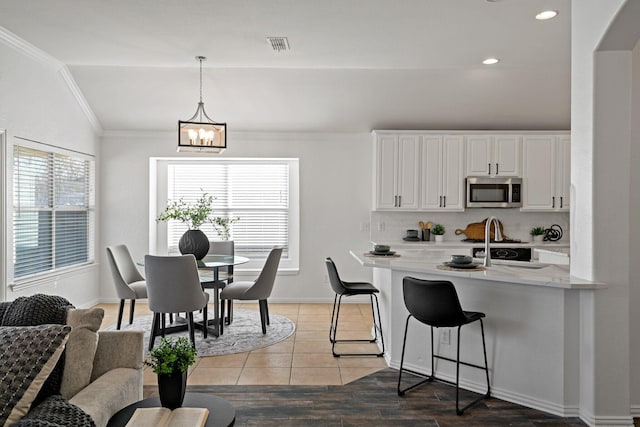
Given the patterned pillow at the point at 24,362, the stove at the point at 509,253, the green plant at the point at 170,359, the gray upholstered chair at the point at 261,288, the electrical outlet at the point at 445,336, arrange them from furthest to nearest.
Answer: the stove at the point at 509,253 < the gray upholstered chair at the point at 261,288 < the electrical outlet at the point at 445,336 < the green plant at the point at 170,359 < the patterned pillow at the point at 24,362

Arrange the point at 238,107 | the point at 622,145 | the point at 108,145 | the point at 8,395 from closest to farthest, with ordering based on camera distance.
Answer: the point at 8,395, the point at 622,145, the point at 238,107, the point at 108,145

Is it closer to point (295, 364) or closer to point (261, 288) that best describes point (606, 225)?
point (295, 364)

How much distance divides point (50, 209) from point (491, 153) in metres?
5.45

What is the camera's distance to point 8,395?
185 cm

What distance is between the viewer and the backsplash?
688cm

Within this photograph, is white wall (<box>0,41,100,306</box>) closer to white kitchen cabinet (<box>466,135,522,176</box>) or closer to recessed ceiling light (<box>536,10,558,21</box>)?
recessed ceiling light (<box>536,10,558,21</box>)

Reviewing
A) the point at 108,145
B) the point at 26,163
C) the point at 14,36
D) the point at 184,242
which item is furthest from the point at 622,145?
the point at 108,145

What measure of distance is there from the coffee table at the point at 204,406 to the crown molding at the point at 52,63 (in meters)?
3.70

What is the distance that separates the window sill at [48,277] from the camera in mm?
4840

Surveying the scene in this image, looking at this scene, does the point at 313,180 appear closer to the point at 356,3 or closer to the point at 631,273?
the point at 356,3

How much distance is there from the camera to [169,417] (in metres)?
1.93

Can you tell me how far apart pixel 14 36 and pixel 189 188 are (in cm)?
315

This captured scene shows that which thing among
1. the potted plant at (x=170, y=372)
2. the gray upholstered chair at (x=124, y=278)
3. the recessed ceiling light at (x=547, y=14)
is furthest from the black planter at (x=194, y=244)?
the recessed ceiling light at (x=547, y=14)

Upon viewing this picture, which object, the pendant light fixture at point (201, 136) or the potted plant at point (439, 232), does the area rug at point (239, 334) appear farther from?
the potted plant at point (439, 232)
